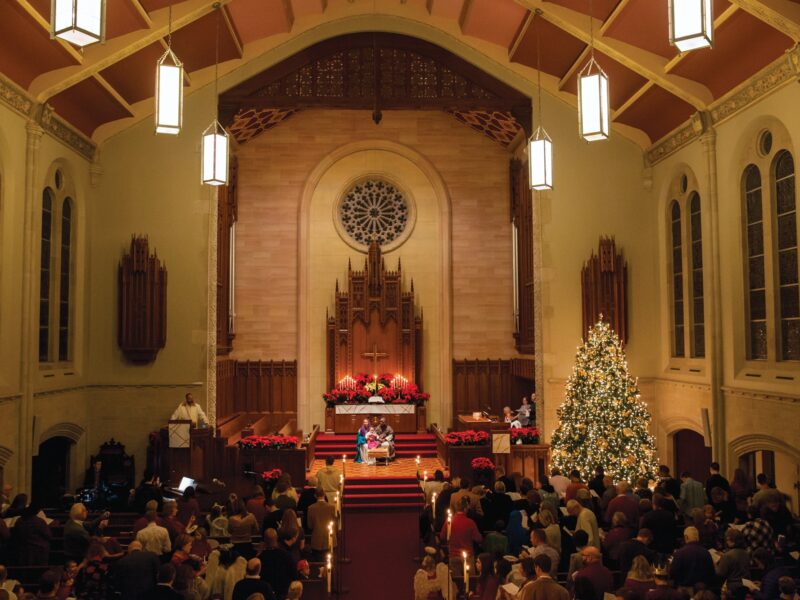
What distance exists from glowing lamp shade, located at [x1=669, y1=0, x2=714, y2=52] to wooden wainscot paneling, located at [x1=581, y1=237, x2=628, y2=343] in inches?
388

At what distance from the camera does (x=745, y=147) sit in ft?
44.6

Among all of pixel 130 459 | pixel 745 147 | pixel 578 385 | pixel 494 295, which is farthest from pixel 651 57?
pixel 130 459

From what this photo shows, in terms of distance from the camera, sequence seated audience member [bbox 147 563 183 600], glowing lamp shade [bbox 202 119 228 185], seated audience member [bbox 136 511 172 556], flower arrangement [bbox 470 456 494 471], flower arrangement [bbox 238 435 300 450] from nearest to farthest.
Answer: seated audience member [bbox 147 563 183 600], seated audience member [bbox 136 511 172 556], glowing lamp shade [bbox 202 119 228 185], flower arrangement [bbox 470 456 494 471], flower arrangement [bbox 238 435 300 450]

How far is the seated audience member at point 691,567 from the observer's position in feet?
23.5

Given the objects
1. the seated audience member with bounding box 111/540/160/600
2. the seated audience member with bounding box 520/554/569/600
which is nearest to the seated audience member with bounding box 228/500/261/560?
the seated audience member with bounding box 111/540/160/600

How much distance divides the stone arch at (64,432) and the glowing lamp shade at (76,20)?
9386mm

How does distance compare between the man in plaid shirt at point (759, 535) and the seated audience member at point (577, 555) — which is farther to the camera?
the man in plaid shirt at point (759, 535)

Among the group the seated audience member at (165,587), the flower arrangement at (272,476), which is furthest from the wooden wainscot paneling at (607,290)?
the seated audience member at (165,587)

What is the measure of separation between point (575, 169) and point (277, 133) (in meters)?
9.19

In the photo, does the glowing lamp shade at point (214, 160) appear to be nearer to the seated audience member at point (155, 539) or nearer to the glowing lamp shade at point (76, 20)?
the glowing lamp shade at point (76, 20)

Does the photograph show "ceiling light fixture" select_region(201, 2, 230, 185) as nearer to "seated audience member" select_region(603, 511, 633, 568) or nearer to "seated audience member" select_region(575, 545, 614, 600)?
"seated audience member" select_region(603, 511, 633, 568)

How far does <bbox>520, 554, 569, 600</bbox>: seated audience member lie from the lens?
615cm

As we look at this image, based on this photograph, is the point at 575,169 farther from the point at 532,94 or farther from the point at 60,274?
the point at 60,274

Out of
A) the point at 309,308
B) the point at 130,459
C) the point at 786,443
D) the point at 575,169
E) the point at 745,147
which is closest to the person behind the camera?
the point at 786,443
